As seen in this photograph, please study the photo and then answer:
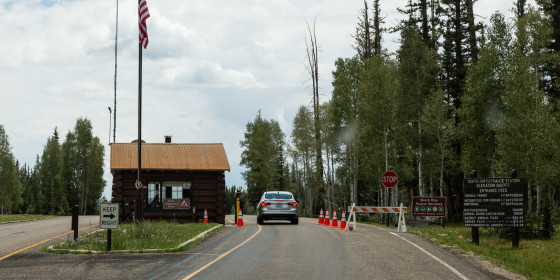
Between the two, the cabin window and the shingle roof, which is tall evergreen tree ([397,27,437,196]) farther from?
the cabin window

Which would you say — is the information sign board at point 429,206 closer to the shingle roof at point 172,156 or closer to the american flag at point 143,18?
the shingle roof at point 172,156

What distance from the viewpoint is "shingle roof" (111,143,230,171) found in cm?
3105

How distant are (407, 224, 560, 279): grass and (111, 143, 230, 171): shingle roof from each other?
514 inches

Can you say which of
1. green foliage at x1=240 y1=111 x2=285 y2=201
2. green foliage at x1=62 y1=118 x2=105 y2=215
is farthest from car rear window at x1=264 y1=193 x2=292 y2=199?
green foliage at x1=62 y1=118 x2=105 y2=215

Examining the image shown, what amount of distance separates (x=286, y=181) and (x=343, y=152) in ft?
104

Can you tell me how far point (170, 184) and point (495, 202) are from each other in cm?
1790

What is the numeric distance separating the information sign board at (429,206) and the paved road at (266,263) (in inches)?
336

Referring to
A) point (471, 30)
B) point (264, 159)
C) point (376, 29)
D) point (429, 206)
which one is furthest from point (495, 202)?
point (264, 159)

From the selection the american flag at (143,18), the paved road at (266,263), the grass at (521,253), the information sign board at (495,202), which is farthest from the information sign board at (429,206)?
the american flag at (143,18)

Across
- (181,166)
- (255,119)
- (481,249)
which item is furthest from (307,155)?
(481,249)

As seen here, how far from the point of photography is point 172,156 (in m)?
32.0

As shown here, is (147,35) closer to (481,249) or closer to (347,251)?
(347,251)

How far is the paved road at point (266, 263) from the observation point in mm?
11758

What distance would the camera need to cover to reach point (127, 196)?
31.5 meters
